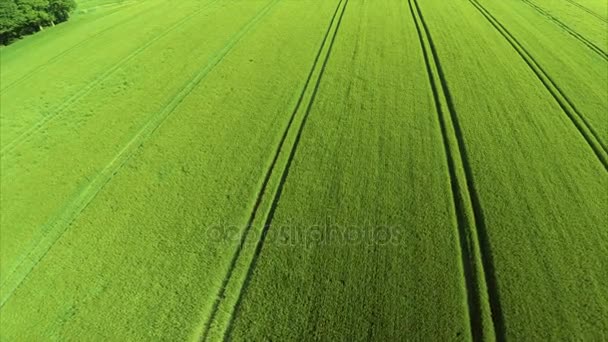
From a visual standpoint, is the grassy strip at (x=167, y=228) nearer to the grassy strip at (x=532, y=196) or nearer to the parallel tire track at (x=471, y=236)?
the parallel tire track at (x=471, y=236)

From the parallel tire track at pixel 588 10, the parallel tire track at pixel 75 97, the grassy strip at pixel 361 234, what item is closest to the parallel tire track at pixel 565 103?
the grassy strip at pixel 361 234

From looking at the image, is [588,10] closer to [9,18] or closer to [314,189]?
[314,189]

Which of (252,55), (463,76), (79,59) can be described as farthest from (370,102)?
(79,59)

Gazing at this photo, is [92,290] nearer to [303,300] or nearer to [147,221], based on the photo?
[147,221]

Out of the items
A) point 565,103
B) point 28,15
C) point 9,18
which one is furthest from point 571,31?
point 9,18

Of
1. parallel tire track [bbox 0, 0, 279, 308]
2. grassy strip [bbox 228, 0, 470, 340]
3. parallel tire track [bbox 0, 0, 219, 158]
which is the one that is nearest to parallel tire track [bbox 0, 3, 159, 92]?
parallel tire track [bbox 0, 0, 219, 158]

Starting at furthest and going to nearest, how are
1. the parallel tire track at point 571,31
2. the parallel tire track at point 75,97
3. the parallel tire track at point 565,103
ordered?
the parallel tire track at point 571,31
the parallel tire track at point 75,97
the parallel tire track at point 565,103
